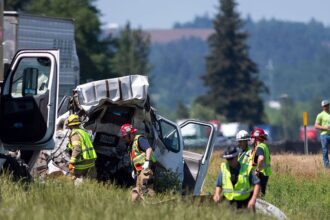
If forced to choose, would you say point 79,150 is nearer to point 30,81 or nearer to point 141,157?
point 141,157

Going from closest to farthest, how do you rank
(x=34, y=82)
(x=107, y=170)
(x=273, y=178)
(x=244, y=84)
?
1. (x=34, y=82)
2. (x=107, y=170)
3. (x=273, y=178)
4. (x=244, y=84)

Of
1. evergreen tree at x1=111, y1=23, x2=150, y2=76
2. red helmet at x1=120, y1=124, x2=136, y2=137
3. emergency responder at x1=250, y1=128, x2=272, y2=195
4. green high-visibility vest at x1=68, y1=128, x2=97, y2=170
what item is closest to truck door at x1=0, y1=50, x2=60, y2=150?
green high-visibility vest at x1=68, y1=128, x2=97, y2=170

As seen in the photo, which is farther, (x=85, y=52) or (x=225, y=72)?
(x=225, y=72)

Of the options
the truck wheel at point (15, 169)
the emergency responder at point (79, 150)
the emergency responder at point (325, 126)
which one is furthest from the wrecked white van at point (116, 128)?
the emergency responder at point (325, 126)

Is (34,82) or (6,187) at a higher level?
(34,82)

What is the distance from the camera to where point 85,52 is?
68.4 meters

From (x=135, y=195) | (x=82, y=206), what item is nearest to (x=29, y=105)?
(x=135, y=195)

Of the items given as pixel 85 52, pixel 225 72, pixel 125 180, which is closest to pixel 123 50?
pixel 225 72

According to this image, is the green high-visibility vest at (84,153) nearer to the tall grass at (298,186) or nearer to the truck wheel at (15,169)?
the truck wheel at (15,169)

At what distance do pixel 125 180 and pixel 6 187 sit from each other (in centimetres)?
452

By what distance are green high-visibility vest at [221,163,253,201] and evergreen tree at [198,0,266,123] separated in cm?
8214

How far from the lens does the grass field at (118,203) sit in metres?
13.3

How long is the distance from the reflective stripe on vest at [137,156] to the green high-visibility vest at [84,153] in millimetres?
727

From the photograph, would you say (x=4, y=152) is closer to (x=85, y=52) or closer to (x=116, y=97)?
(x=116, y=97)
